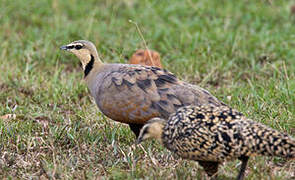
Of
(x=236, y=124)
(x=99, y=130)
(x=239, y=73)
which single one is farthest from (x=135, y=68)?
(x=239, y=73)

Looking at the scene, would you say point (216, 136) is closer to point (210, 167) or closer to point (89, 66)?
point (210, 167)

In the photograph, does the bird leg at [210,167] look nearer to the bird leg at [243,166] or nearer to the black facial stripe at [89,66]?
the bird leg at [243,166]

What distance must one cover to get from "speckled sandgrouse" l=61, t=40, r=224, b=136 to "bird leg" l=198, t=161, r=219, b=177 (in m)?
0.86

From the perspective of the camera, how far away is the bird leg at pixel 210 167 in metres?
4.24

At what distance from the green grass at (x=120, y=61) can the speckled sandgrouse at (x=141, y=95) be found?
355 millimetres

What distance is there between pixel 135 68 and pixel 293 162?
188 centimetres

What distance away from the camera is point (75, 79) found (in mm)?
7422

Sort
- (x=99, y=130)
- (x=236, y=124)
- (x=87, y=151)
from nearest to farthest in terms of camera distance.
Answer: (x=236, y=124), (x=87, y=151), (x=99, y=130)

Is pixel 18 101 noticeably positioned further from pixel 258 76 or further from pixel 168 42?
pixel 258 76

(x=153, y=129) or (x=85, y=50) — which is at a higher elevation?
(x=153, y=129)

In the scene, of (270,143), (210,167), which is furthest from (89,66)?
(270,143)

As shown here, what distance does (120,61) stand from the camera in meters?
6.69

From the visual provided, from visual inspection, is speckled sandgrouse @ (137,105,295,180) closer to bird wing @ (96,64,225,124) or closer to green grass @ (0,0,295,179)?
green grass @ (0,0,295,179)

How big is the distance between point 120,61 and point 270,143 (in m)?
3.24
